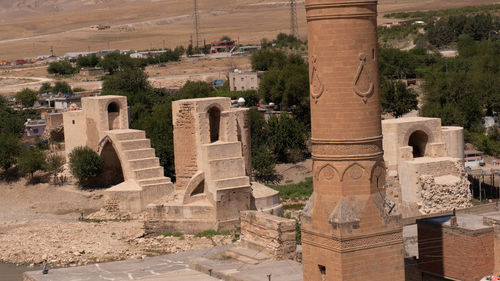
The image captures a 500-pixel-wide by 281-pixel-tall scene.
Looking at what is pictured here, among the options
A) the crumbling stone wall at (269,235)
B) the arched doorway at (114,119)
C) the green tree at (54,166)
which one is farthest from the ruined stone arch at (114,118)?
the crumbling stone wall at (269,235)

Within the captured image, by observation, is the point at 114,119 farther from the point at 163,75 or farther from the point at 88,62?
the point at 88,62

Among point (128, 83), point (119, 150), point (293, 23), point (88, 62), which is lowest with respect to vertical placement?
point (119, 150)

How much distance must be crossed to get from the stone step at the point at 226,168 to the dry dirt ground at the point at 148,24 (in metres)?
79.6

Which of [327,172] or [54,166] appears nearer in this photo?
[327,172]

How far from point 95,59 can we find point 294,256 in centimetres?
6525

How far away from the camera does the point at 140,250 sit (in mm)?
25156

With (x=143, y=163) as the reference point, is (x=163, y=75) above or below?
above

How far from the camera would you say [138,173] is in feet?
98.9

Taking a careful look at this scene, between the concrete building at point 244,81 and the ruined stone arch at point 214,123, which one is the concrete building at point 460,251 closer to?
→ the ruined stone arch at point 214,123

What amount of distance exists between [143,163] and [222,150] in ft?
14.7

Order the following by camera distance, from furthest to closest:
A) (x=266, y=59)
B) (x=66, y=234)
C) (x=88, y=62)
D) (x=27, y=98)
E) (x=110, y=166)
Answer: (x=88, y=62)
(x=266, y=59)
(x=27, y=98)
(x=110, y=166)
(x=66, y=234)

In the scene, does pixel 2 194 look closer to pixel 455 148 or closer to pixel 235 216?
pixel 235 216

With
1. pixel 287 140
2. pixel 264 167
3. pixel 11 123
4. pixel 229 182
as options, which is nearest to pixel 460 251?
pixel 229 182

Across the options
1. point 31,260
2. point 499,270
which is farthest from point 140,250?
point 499,270
